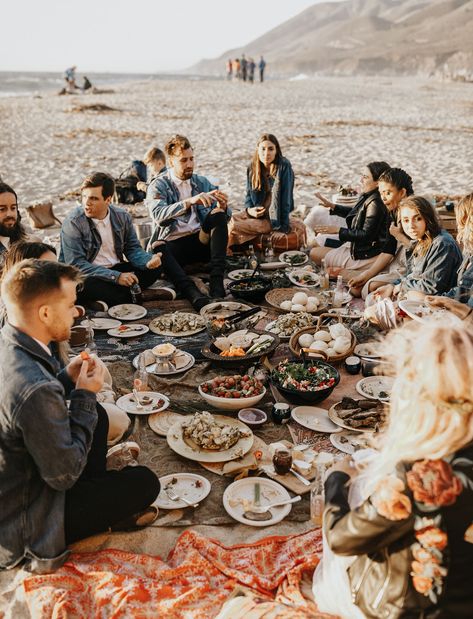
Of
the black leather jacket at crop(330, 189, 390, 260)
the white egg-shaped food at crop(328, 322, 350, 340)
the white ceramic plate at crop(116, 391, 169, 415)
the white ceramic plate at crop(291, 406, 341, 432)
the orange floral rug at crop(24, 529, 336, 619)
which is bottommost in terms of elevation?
the orange floral rug at crop(24, 529, 336, 619)

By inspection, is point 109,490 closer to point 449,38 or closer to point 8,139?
point 8,139

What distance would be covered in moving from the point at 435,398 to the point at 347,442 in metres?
2.36

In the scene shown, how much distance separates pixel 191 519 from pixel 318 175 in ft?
35.4

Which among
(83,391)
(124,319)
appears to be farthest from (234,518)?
(124,319)

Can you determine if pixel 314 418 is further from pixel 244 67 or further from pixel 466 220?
Answer: pixel 244 67

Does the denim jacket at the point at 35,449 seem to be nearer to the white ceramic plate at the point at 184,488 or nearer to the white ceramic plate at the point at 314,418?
the white ceramic plate at the point at 184,488

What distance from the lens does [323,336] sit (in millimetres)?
5203

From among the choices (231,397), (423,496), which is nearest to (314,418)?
(231,397)

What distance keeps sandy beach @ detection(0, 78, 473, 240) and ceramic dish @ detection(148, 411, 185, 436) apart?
6.38 metres

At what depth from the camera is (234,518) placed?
3404 mm

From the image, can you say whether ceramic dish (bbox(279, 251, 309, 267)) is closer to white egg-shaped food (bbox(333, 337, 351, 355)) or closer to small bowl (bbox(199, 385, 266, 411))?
white egg-shaped food (bbox(333, 337, 351, 355))

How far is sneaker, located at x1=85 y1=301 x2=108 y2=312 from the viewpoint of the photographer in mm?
6348

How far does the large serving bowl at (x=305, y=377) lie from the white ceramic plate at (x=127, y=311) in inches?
87.1

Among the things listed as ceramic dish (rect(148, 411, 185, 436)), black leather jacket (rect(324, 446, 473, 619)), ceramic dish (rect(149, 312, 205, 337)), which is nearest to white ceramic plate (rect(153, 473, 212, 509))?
ceramic dish (rect(148, 411, 185, 436))
